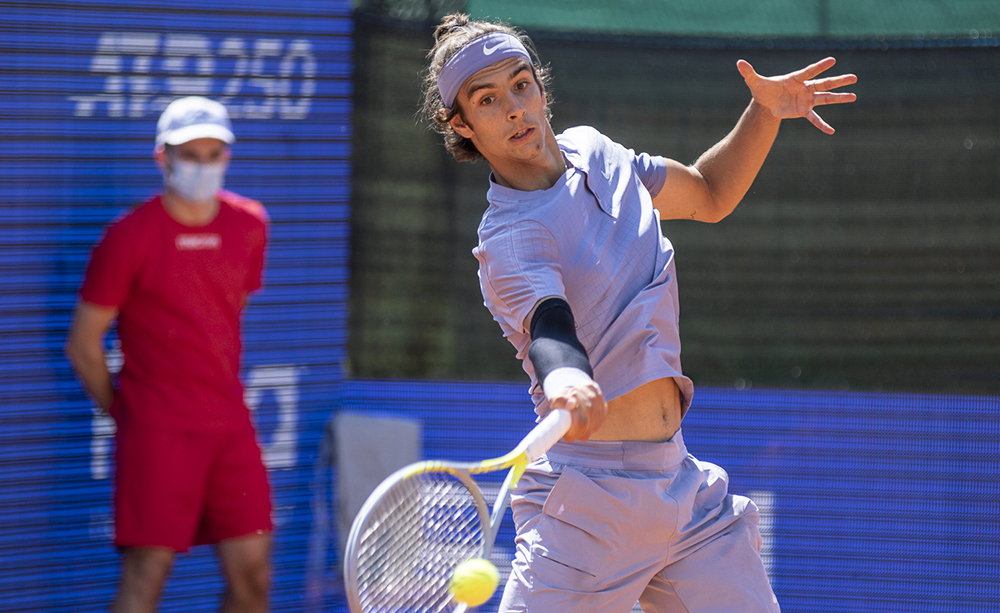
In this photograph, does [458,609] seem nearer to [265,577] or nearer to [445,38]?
[445,38]

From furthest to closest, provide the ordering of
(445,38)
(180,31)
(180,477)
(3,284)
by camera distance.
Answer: (180,31), (3,284), (180,477), (445,38)

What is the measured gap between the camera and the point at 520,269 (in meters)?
2.08

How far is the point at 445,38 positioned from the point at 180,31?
5.88ft

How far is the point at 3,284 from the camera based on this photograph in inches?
140

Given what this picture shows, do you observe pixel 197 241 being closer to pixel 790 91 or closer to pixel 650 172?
pixel 650 172

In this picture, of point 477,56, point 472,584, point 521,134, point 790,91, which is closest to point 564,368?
point 472,584

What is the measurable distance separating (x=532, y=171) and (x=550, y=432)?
0.72 m

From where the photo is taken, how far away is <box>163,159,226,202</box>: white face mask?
329cm

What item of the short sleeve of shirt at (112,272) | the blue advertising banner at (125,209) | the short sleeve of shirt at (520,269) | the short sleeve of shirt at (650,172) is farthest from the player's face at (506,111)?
the blue advertising banner at (125,209)

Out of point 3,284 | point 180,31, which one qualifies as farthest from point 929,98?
point 3,284

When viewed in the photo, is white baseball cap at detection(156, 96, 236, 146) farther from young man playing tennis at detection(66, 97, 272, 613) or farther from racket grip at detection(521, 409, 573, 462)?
racket grip at detection(521, 409, 573, 462)

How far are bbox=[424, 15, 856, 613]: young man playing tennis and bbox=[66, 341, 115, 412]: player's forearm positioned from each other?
156 centimetres

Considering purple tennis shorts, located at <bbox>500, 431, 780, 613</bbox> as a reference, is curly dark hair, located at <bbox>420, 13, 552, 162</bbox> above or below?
above

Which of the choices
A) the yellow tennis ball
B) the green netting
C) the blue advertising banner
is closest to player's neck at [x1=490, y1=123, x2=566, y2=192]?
the yellow tennis ball
